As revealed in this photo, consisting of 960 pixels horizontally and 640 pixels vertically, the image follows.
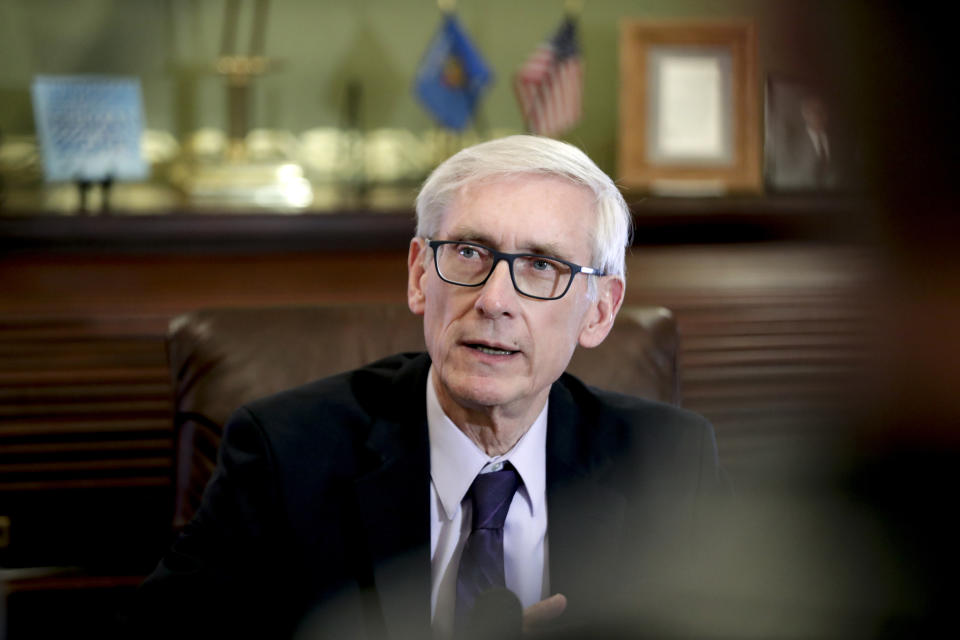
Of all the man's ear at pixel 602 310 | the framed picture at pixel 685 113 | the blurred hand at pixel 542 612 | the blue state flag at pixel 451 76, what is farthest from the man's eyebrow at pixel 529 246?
the blue state flag at pixel 451 76

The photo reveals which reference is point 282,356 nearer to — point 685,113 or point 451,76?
point 451,76

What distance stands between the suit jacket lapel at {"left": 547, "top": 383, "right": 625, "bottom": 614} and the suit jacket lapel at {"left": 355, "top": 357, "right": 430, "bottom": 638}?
193 millimetres

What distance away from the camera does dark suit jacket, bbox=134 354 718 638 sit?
135cm

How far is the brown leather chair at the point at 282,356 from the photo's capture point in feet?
5.76

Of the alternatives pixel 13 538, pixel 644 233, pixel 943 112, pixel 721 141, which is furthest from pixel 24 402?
pixel 943 112

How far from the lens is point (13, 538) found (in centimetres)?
277

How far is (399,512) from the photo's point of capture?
4.68 feet

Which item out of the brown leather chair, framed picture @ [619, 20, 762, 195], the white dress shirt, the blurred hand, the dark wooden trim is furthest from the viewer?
framed picture @ [619, 20, 762, 195]

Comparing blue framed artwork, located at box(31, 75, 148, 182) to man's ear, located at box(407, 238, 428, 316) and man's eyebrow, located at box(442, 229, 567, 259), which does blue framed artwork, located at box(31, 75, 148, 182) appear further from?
man's eyebrow, located at box(442, 229, 567, 259)

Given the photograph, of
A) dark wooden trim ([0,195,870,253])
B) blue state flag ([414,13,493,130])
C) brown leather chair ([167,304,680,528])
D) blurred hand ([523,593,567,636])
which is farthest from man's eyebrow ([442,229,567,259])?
blue state flag ([414,13,493,130])

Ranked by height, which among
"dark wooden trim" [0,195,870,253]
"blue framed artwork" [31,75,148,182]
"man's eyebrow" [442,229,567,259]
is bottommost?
"dark wooden trim" [0,195,870,253]

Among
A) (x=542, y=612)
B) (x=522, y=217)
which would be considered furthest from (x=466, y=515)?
(x=542, y=612)

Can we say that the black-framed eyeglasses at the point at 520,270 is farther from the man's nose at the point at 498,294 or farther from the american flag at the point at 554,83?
the american flag at the point at 554,83

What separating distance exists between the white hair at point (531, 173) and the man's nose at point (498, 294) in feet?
0.45
